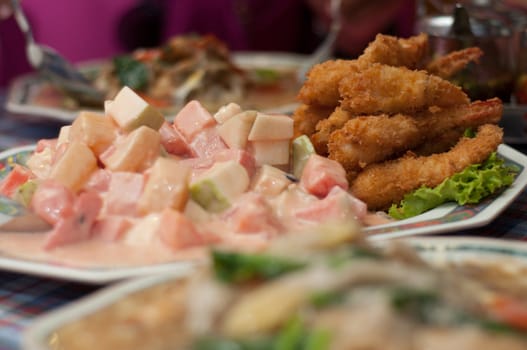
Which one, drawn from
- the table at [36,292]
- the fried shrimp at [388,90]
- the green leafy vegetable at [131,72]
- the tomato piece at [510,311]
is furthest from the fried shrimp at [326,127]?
the green leafy vegetable at [131,72]

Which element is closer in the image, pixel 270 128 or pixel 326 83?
pixel 270 128

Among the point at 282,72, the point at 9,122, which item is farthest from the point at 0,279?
the point at 282,72

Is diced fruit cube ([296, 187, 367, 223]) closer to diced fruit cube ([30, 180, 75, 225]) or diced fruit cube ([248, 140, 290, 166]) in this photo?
diced fruit cube ([248, 140, 290, 166])

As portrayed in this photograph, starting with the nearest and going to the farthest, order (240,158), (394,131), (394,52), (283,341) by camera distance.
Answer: (283,341), (240,158), (394,131), (394,52)

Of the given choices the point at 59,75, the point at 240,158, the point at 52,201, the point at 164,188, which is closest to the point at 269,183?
the point at 240,158

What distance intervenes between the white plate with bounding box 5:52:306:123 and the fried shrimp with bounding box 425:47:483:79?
1048 mm

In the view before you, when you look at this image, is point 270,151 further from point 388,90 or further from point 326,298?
point 326,298

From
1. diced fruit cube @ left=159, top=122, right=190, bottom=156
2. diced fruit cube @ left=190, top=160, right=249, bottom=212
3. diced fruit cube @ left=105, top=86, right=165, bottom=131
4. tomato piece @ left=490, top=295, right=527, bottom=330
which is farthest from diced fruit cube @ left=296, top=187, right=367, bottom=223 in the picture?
tomato piece @ left=490, top=295, right=527, bottom=330

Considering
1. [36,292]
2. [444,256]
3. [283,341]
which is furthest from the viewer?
[36,292]

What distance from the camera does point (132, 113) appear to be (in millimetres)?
2617

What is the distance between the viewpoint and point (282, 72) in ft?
17.8

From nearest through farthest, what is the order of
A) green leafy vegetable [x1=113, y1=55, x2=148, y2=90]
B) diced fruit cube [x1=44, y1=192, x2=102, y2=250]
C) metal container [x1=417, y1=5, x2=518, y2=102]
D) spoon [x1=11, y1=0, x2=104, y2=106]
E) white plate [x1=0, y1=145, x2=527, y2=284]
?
1. white plate [x1=0, y1=145, x2=527, y2=284]
2. diced fruit cube [x1=44, y1=192, x2=102, y2=250]
3. metal container [x1=417, y1=5, x2=518, y2=102]
4. spoon [x1=11, y1=0, x2=104, y2=106]
5. green leafy vegetable [x1=113, y1=55, x2=148, y2=90]

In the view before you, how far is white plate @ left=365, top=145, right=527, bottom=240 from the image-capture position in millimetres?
2193

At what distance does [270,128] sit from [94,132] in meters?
0.63
